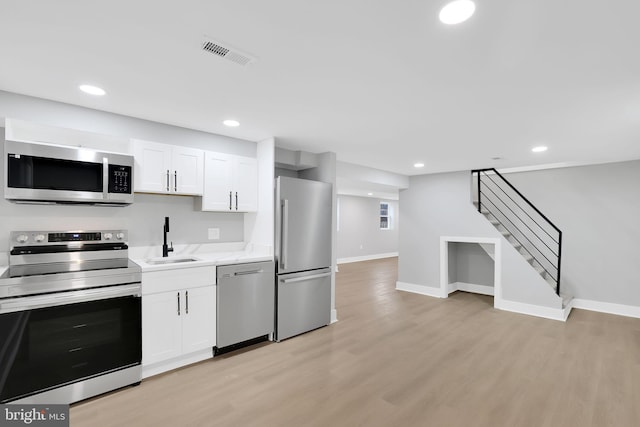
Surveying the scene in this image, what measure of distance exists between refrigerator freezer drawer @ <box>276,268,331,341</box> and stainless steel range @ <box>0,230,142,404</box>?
4.95 ft

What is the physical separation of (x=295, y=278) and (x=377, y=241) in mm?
7913

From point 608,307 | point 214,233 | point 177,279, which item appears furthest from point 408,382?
point 608,307

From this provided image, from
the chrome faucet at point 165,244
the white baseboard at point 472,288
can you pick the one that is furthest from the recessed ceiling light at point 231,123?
the white baseboard at point 472,288

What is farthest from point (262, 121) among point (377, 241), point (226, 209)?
point (377, 241)

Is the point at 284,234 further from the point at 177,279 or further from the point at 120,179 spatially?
the point at 120,179

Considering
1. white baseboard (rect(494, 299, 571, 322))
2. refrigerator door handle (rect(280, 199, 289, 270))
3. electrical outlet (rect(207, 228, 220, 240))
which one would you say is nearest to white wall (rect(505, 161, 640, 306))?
white baseboard (rect(494, 299, 571, 322))

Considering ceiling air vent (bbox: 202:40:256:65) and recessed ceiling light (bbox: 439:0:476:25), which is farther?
ceiling air vent (bbox: 202:40:256:65)

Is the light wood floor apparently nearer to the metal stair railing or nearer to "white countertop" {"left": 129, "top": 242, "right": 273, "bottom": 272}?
"white countertop" {"left": 129, "top": 242, "right": 273, "bottom": 272}

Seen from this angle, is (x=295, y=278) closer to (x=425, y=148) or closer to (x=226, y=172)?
(x=226, y=172)

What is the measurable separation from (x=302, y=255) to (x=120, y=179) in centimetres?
209

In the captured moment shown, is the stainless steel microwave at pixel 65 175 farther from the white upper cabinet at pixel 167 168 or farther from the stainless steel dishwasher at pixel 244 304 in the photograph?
the stainless steel dishwasher at pixel 244 304

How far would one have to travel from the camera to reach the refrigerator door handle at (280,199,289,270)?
366cm

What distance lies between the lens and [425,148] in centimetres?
411

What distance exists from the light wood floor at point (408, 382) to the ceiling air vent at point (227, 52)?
2465 mm
